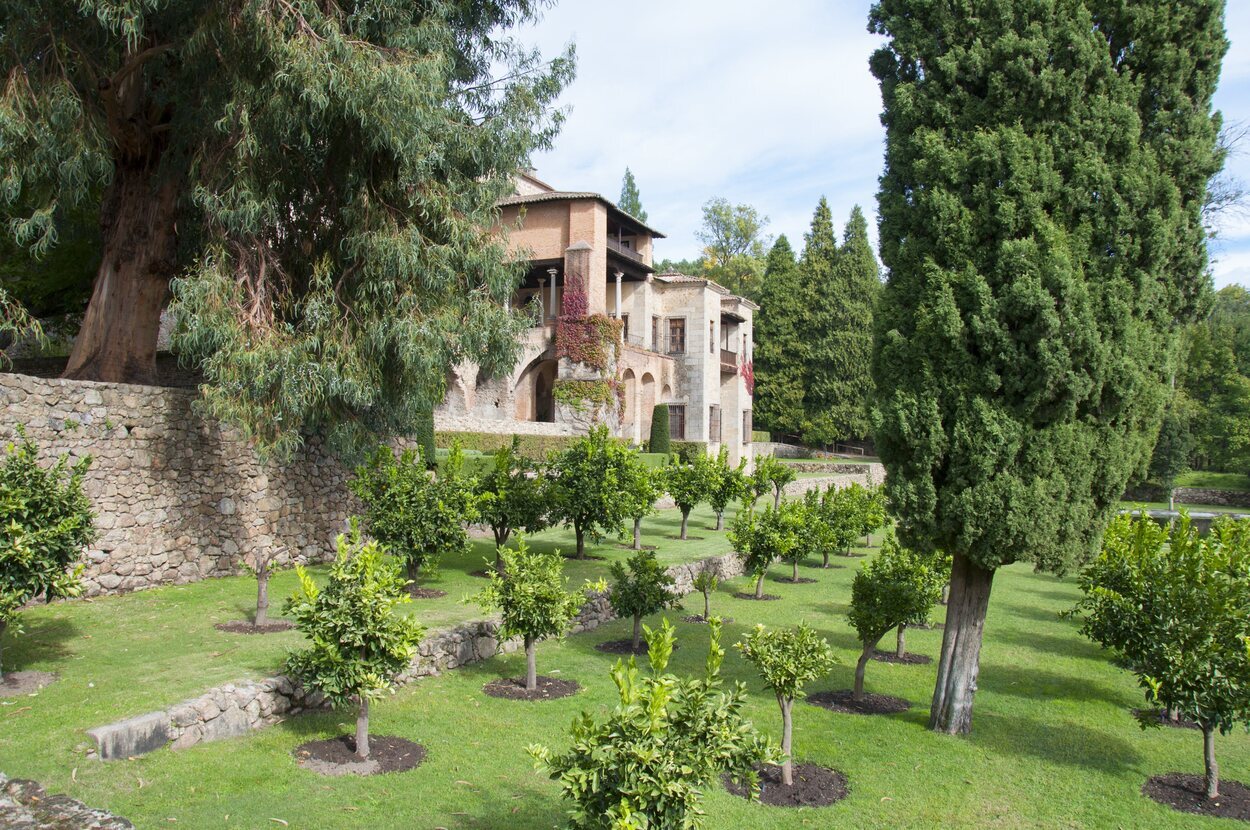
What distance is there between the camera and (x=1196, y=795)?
260 inches

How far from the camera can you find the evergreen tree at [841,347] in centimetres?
4866

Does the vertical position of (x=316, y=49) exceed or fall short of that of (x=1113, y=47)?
it exceeds it

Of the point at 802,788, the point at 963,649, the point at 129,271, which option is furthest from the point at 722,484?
the point at 802,788

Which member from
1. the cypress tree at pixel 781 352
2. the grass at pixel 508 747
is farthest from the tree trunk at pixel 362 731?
the cypress tree at pixel 781 352

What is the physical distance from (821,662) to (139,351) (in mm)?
10774

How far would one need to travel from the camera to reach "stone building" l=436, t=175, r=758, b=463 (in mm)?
33844

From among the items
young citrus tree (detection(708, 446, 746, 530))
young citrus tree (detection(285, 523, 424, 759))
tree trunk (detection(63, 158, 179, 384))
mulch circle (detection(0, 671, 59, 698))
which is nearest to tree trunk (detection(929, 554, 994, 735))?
young citrus tree (detection(285, 523, 424, 759))

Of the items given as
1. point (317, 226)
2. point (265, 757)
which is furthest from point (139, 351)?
point (265, 757)

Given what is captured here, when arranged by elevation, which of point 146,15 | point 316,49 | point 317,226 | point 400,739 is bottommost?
point 400,739

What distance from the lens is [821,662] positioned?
6.86 metres

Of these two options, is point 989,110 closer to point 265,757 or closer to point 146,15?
point 265,757

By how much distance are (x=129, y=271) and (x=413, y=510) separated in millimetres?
5736

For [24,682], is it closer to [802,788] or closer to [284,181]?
[802,788]

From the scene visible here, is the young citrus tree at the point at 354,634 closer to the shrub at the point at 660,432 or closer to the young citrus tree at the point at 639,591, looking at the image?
the young citrus tree at the point at 639,591
